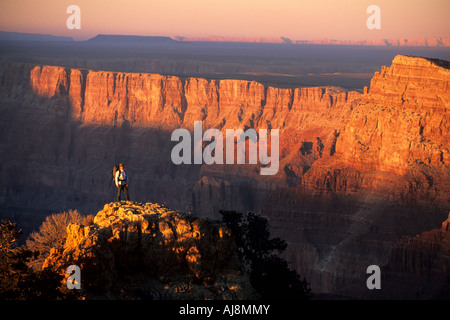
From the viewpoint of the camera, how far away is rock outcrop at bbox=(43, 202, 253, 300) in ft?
113

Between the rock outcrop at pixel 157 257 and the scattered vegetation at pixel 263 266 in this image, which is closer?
the rock outcrop at pixel 157 257

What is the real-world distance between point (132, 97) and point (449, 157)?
249 feet

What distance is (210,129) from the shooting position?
143 meters

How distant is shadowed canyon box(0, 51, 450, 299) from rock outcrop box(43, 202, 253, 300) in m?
36.6

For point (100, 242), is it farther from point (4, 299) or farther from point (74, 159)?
point (74, 159)

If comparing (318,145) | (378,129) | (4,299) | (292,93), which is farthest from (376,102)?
(4,299)
